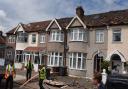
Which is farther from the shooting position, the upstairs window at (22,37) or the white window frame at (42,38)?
the upstairs window at (22,37)

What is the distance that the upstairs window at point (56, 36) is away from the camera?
36094mm

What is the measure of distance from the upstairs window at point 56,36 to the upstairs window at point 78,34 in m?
2.16

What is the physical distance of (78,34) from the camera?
33.6 m

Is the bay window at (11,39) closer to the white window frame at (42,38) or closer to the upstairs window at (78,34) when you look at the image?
the white window frame at (42,38)

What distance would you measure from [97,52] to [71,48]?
3.70 m

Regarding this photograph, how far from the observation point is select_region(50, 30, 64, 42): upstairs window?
3609 centimetres

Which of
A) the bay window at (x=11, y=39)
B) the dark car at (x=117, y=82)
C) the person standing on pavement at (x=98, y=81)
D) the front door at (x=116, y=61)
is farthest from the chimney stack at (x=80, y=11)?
the person standing on pavement at (x=98, y=81)

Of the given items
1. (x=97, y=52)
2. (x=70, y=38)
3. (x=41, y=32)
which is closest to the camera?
(x=97, y=52)

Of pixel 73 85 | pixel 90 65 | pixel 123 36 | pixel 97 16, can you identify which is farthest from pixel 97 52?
pixel 73 85

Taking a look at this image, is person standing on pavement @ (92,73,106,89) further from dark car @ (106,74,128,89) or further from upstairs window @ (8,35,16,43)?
upstairs window @ (8,35,16,43)

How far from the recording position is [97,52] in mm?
32281

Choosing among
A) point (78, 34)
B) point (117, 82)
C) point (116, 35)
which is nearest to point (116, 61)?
point (116, 35)

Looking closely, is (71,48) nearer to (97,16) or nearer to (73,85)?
(97,16)

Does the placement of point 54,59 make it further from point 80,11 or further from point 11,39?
point 11,39
